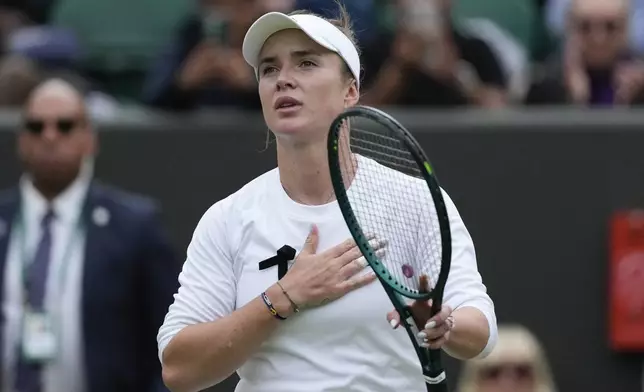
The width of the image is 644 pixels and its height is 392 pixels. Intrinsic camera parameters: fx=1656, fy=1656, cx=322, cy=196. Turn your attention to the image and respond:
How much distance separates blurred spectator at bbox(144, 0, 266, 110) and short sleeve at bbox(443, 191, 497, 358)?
4.36 meters

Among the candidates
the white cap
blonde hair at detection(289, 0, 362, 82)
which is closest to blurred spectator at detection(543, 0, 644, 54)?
blonde hair at detection(289, 0, 362, 82)

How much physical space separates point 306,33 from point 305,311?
26.2 inches

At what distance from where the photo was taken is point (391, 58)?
8727mm

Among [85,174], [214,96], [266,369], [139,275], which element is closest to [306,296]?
[266,369]

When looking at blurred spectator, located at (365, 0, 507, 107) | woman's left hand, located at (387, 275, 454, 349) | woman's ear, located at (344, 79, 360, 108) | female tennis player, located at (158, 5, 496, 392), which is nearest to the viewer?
woman's left hand, located at (387, 275, 454, 349)

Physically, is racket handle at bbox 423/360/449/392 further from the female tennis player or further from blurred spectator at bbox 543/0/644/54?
blurred spectator at bbox 543/0/644/54

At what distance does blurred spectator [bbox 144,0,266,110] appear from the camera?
844cm

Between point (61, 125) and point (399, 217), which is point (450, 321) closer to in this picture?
point (399, 217)

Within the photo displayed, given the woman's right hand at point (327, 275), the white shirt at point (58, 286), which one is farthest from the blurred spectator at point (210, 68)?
the woman's right hand at point (327, 275)

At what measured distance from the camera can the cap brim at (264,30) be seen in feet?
13.0

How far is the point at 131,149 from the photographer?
7902 millimetres

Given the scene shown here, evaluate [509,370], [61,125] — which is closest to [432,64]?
[509,370]

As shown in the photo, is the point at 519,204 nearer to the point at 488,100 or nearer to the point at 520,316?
the point at 520,316

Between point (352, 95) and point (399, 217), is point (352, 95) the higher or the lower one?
the higher one
